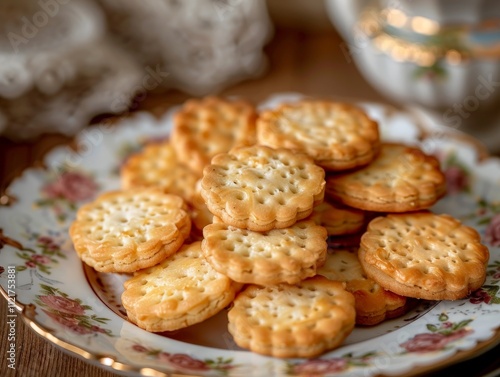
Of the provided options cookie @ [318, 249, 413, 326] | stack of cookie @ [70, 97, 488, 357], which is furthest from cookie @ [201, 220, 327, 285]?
cookie @ [318, 249, 413, 326]

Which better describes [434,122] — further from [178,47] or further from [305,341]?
[305,341]

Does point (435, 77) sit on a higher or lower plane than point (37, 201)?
higher

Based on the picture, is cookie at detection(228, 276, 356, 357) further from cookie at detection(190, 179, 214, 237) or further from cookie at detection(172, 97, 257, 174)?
cookie at detection(172, 97, 257, 174)

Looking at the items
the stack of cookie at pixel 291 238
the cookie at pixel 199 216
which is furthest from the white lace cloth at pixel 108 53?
the cookie at pixel 199 216

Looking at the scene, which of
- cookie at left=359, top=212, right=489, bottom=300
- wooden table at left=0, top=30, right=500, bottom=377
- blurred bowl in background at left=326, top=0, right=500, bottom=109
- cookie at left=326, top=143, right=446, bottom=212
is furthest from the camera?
wooden table at left=0, top=30, right=500, bottom=377

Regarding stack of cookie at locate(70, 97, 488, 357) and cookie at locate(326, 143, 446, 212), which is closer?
stack of cookie at locate(70, 97, 488, 357)

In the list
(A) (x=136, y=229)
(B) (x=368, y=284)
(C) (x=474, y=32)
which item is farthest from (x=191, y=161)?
(C) (x=474, y=32)

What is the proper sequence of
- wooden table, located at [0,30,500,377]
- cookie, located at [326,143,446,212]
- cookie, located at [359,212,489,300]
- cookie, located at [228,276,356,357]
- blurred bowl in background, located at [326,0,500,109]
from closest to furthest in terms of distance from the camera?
1. cookie, located at [228,276,356,357]
2. cookie, located at [359,212,489,300]
3. cookie, located at [326,143,446,212]
4. blurred bowl in background, located at [326,0,500,109]
5. wooden table, located at [0,30,500,377]
